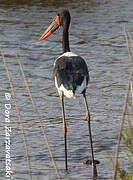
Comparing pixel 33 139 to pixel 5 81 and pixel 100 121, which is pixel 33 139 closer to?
pixel 100 121

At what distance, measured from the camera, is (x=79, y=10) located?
42.4 feet

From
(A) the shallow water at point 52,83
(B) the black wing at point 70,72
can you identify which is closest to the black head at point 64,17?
(B) the black wing at point 70,72

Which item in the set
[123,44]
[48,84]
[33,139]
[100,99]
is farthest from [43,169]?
[123,44]

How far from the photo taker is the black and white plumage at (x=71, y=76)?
5734 mm

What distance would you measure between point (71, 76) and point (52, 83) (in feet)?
9.31

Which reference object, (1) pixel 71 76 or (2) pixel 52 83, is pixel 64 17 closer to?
(1) pixel 71 76

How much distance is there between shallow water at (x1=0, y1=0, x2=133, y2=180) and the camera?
19.8 ft

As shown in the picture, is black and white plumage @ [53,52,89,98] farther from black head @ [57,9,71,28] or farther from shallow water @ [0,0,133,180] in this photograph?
black head @ [57,9,71,28]

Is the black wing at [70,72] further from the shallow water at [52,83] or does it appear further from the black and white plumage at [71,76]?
the shallow water at [52,83]

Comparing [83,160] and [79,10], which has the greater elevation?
[79,10]

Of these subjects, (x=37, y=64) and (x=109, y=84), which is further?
(x=37, y=64)

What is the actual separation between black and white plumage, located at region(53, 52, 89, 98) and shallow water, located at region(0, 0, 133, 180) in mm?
704

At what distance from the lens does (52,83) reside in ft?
28.3

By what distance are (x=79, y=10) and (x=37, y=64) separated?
3.61m
